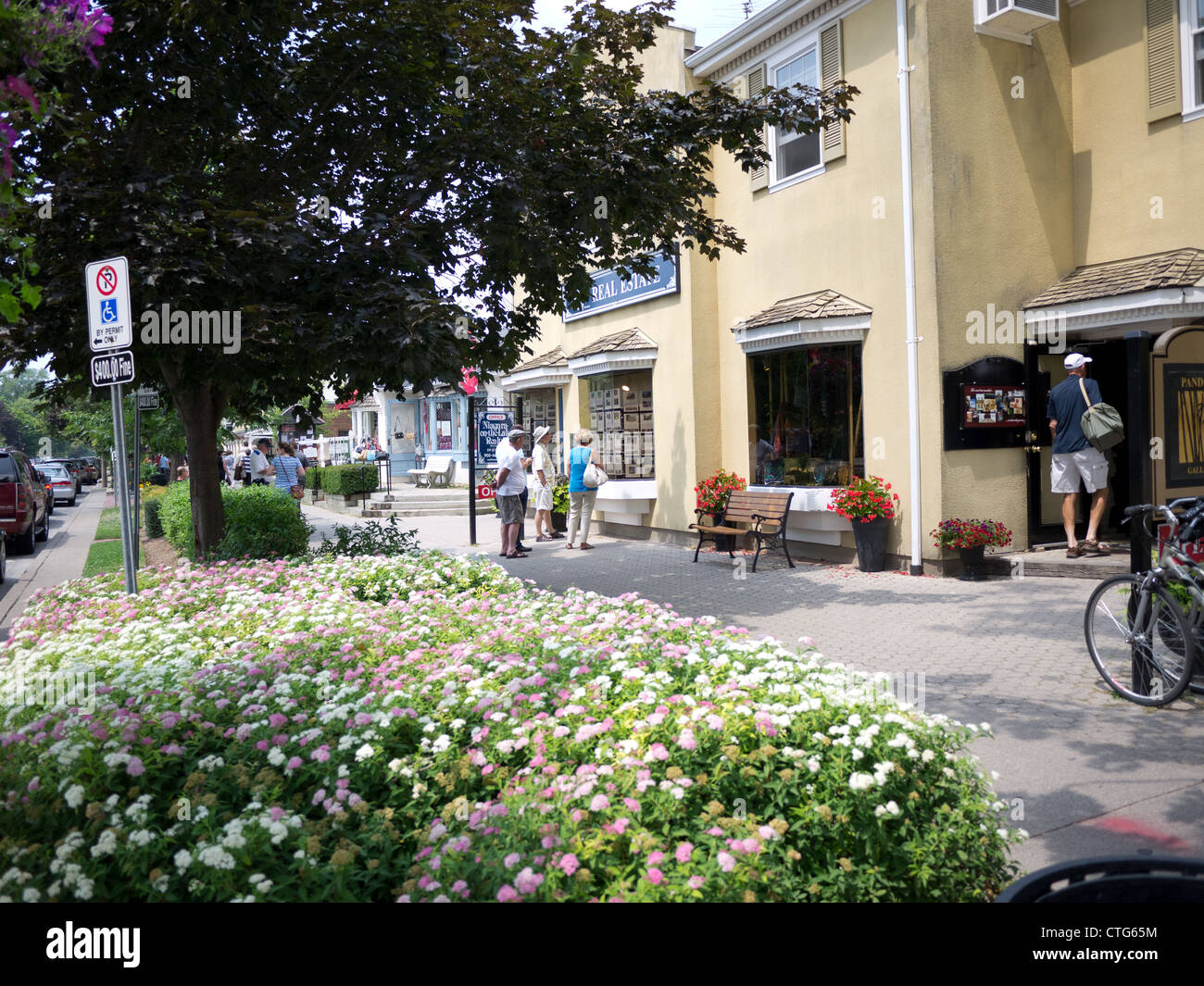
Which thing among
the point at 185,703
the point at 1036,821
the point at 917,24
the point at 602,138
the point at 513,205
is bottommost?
the point at 1036,821

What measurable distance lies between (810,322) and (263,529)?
7.04m

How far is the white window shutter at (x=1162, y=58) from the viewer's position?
1027 centimetres

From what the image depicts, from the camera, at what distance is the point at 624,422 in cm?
1620

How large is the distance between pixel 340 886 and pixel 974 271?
34.0 ft

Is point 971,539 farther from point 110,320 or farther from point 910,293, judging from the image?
point 110,320

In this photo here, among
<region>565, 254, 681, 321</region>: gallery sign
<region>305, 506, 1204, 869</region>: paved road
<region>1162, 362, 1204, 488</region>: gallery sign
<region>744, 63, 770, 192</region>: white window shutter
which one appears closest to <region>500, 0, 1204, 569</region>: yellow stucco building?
<region>744, 63, 770, 192</region>: white window shutter

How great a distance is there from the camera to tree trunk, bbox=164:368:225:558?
394 inches

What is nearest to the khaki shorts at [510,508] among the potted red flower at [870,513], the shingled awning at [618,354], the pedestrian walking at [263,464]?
the shingled awning at [618,354]

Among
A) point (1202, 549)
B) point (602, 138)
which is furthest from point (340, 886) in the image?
point (602, 138)

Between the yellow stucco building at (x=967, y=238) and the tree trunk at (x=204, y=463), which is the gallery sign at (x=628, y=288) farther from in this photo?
the tree trunk at (x=204, y=463)

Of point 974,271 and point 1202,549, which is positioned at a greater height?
point 974,271

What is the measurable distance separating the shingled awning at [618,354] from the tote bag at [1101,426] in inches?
275

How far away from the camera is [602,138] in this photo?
8969 millimetres
